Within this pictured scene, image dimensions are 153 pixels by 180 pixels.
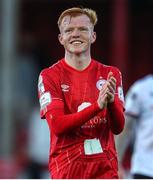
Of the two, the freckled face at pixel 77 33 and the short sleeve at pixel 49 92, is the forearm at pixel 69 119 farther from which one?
the freckled face at pixel 77 33

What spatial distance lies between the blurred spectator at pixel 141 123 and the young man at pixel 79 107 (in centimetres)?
292

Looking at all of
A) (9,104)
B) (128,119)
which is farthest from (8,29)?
(128,119)

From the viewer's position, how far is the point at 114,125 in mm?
5945

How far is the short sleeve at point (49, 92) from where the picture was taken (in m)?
6.01

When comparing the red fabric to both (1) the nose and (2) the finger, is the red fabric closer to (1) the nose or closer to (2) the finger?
(2) the finger

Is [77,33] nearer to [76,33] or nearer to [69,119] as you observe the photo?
[76,33]

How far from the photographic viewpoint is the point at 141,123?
9195mm

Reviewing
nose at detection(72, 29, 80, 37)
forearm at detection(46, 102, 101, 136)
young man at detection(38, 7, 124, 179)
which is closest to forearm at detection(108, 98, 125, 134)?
young man at detection(38, 7, 124, 179)

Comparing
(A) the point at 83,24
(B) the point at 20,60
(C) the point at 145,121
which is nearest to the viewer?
(A) the point at 83,24

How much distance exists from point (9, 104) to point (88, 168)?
12721 mm

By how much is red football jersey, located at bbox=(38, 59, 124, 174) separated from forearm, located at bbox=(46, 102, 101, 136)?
0.05 metres

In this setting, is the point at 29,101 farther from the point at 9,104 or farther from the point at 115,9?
the point at 115,9

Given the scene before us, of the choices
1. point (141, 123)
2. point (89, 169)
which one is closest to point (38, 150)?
point (141, 123)

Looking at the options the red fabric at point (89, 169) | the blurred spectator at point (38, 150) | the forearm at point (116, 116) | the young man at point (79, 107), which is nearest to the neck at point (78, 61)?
the young man at point (79, 107)
